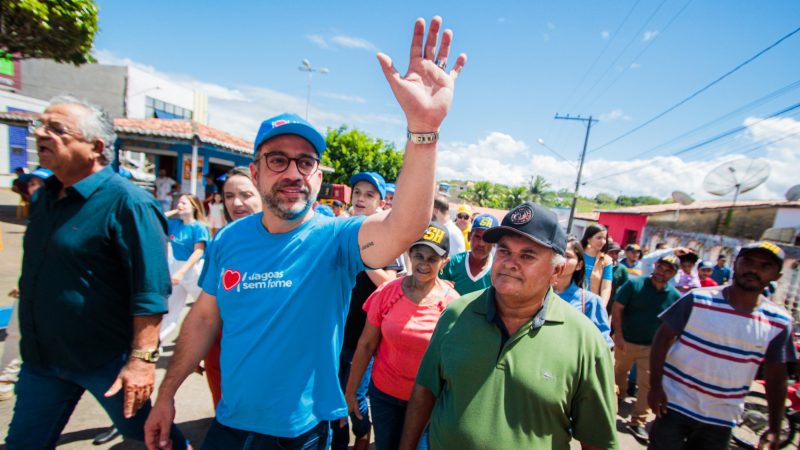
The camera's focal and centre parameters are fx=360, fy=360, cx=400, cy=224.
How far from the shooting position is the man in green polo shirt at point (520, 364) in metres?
1.49

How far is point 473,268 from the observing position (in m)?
3.18

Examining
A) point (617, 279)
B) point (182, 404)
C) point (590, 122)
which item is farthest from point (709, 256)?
point (182, 404)

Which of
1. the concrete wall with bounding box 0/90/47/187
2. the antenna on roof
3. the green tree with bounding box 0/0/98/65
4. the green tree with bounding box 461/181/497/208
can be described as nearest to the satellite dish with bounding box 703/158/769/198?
the antenna on roof

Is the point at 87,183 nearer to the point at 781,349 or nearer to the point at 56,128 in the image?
the point at 56,128

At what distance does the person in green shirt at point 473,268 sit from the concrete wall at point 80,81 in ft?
107

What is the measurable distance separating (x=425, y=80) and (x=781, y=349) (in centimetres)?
295

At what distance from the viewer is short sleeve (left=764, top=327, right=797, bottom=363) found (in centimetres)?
235

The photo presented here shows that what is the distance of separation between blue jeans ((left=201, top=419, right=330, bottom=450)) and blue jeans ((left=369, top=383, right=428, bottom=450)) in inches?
29.0

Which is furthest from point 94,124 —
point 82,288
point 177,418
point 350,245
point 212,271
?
point 177,418

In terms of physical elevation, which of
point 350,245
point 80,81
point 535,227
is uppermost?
point 80,81

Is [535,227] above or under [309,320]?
above

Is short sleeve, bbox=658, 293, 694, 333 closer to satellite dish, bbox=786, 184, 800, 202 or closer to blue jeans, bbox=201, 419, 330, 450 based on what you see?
blue jeans, bbox=201, 419, 330, 450

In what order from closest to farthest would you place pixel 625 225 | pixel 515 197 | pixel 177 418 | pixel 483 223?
pixel 177 418, pixel 483 223, pixel 625 225, pixel 515 197

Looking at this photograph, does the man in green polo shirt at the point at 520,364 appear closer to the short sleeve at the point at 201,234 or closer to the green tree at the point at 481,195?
the short sleeve at the point at 201,234
